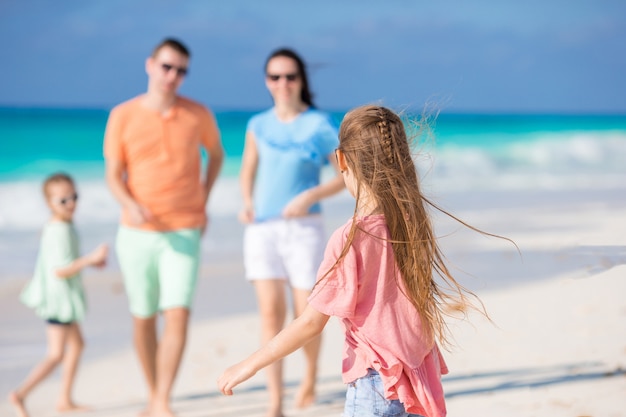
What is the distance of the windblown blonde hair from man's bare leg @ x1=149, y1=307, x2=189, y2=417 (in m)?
2.55

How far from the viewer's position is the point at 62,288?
5.49 m

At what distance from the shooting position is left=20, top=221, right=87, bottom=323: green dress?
5465mm

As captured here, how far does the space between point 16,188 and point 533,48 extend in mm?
34485

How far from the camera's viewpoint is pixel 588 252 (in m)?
3.77

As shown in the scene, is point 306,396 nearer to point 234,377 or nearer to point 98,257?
point 98,257

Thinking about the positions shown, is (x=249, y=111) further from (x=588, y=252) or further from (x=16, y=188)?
(x=588, y=252)

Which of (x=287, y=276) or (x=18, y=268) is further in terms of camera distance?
(x=18, y=268)

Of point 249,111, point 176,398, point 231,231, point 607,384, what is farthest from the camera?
point 249,111

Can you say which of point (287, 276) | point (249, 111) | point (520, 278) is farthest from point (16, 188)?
point (249, 111)

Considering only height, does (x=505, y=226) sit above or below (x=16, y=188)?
below

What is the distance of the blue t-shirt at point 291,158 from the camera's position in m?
5.21

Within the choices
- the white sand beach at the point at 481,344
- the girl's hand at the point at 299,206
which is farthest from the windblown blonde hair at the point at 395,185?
the girl's hand at the point at 299,206

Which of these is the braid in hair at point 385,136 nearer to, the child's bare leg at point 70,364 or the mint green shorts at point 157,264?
the mint green shorts at point 157,264

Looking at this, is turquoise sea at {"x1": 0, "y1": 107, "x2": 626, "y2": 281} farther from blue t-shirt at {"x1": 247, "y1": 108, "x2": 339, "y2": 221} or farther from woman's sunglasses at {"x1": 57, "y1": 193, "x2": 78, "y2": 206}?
woman's sunglasses at {"x1": 57, "y1": 193, "x2": 78, "y2": 206}
